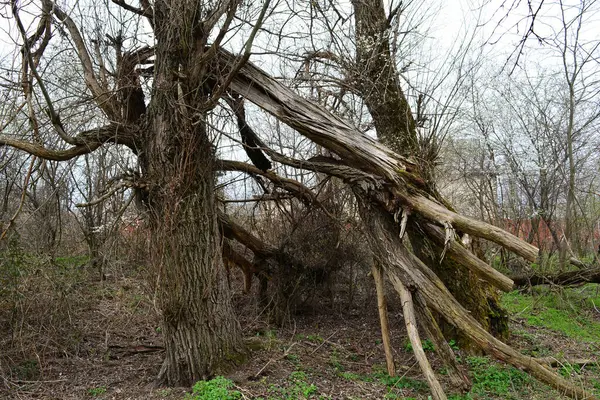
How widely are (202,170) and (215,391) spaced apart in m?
2.51

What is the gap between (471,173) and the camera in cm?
1417

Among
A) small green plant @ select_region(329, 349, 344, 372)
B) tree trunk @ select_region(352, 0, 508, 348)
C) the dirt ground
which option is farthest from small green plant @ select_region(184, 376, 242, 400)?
tree trunk @ select_region(352, 0, 508, 348)

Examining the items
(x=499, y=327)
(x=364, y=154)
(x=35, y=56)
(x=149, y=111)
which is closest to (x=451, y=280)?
(x=499, y=327)

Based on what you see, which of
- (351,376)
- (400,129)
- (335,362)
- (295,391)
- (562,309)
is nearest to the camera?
(295,391)

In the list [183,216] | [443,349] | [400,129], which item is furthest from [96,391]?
[400,129]

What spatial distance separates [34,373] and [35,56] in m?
3.92

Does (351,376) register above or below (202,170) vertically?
below

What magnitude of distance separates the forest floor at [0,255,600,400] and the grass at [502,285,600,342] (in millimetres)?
69

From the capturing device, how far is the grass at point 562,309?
8406 mm

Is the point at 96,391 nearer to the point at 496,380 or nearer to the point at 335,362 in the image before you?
the point at 335,362

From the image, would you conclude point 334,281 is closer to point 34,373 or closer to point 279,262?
point 279,262

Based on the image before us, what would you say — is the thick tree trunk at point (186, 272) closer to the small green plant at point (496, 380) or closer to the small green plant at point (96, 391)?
the small green plant at point (96, 391)

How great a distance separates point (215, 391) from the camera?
14.6ft

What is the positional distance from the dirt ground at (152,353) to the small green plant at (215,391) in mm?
177
